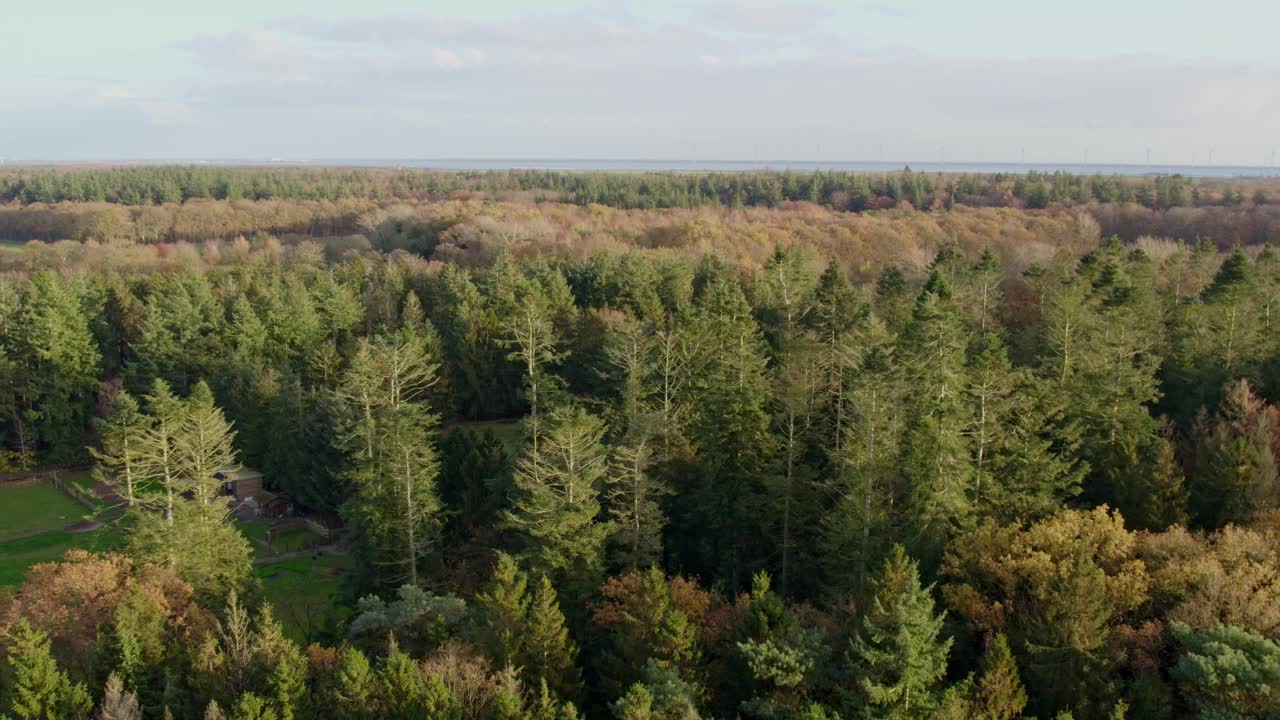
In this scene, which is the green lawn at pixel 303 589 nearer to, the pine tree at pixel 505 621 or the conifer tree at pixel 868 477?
the pine tree at pixel 505 621

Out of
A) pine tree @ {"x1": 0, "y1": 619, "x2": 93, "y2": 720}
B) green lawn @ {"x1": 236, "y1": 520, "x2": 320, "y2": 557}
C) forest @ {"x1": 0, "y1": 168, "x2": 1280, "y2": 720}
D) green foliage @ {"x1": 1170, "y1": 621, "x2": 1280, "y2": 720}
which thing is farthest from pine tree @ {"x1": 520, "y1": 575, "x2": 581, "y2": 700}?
green lawn @ {"x1": 236, "y1": 520, "x2": 320, "y2": 557}

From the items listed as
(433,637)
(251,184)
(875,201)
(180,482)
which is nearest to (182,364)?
(180,482)

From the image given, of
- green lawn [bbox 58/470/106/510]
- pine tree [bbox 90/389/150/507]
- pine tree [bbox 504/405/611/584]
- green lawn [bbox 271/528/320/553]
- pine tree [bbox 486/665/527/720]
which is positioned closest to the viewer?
pine tree [bbox 486/665/527/720]

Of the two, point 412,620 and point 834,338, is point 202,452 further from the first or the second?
point 834,338

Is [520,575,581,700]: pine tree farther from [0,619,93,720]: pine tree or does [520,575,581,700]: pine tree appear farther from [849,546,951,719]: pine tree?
[0,619,93,720]: pine tree

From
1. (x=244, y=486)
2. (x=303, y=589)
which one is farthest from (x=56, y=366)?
(x=303, y=589)

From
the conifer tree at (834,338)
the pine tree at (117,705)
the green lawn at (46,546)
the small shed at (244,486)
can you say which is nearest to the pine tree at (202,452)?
the pine tree at (117,705)
